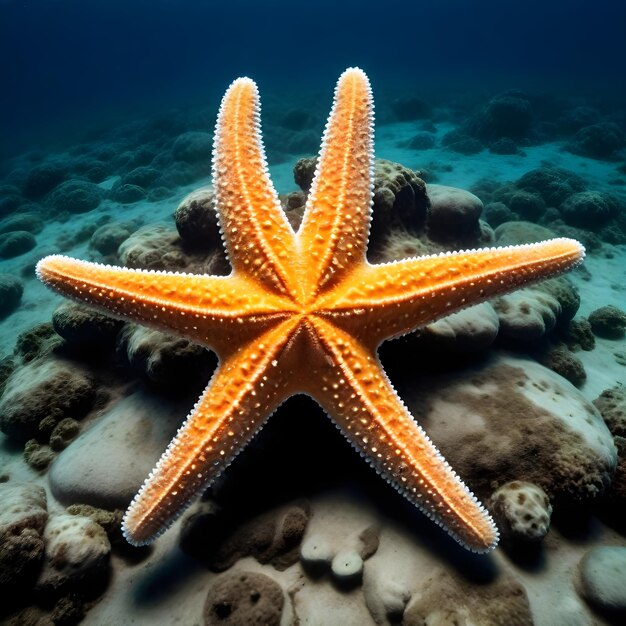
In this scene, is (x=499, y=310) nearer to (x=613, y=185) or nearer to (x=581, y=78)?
(x=613, y=185)

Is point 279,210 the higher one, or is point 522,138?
point 279,210

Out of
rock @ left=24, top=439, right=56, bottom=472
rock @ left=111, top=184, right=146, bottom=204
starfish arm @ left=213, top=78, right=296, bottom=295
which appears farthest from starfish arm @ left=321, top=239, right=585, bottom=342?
rock @ left=111, top=184, right=146, bottom=204

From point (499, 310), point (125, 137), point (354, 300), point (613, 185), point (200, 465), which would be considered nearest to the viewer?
point (200, 465)

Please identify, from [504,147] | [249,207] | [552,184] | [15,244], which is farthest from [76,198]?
[504,147]

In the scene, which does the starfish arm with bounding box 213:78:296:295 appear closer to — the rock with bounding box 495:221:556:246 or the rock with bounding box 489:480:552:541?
the rock with bounding box 489:480:552:541

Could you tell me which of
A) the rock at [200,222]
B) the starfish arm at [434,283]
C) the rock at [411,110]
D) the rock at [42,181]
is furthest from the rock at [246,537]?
the rock at [411,110]

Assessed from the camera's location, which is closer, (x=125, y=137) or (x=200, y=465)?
(x=200, y=465)

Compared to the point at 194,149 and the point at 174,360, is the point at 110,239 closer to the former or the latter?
the point at 174,360

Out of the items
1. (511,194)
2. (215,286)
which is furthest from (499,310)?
(511,194)

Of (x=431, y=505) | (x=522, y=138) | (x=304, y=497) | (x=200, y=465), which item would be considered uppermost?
(x=200, y=465)
